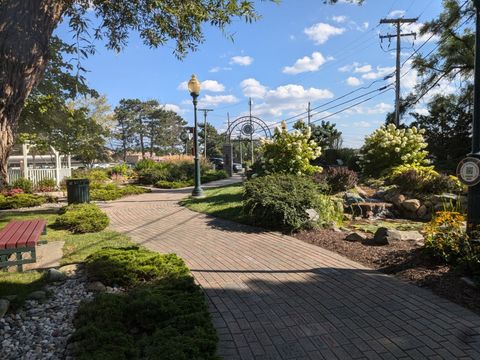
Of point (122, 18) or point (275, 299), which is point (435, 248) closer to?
point (275, 299)

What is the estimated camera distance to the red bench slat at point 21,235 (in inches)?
188

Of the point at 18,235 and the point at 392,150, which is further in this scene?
the point at 392,150

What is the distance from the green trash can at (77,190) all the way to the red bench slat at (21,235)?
5165 millimetres

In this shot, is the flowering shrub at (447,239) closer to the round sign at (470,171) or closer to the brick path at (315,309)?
the round sign at (470,171)

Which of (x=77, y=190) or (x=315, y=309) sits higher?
(x=77, y=190)

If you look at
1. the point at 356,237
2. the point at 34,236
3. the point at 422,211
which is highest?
the point at 34,236

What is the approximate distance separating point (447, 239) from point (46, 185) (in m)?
16.8

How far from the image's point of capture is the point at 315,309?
373cm

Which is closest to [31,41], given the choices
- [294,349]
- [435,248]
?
[294,349]

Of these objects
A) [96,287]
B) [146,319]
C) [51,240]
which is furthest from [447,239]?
[51,240]

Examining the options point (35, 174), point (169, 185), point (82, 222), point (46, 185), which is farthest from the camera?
point (169, 185)

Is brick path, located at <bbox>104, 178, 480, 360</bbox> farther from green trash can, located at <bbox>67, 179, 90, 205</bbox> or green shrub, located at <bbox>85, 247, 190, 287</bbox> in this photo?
green trash can, located at <bbox>67, 179, 90, 205</bbox>

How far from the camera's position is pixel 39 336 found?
313 centimetres

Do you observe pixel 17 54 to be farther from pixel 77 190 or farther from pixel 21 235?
pixel 77 190
